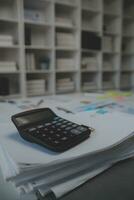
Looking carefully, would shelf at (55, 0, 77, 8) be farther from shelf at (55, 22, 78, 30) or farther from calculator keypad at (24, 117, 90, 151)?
calculator keypad at (24, 117, 90, 151)

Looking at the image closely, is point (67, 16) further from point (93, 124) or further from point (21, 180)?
point (21, 180)

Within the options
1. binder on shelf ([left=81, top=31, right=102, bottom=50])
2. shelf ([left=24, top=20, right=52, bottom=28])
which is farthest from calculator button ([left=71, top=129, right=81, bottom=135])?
binder on shelf ([left=81, top=31, right=102, bottom=50])

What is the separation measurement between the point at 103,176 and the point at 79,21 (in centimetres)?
278

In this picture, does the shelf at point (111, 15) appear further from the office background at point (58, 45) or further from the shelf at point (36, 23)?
the shelf at point (36, 23)

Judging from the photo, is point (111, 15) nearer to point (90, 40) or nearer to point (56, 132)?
point (90, 40)

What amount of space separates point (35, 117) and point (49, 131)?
9cm

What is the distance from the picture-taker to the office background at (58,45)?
258 centimetres

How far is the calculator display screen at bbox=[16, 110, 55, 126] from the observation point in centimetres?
49

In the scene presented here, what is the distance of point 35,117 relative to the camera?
520 millimetres

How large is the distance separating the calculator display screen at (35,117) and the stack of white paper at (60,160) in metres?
0.03

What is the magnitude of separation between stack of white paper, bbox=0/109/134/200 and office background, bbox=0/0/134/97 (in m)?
2.23

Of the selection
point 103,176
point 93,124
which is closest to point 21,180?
point 103,176

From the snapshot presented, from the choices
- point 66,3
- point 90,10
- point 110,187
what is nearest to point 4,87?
point 66,3

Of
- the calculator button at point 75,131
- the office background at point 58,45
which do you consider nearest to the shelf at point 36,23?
the office background at point 58,45
